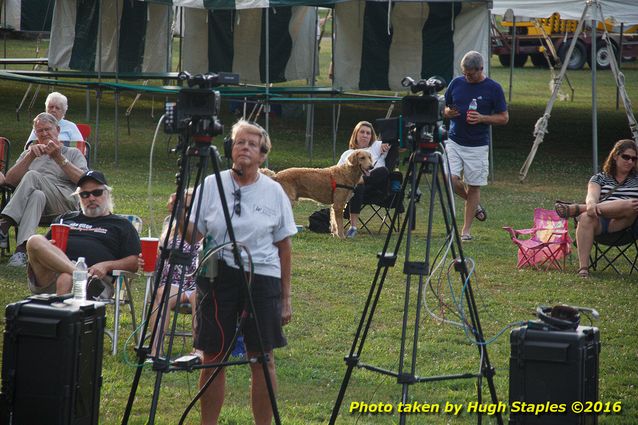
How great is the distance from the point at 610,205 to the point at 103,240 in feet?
14.8

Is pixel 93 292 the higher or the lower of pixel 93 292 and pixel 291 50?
the lower

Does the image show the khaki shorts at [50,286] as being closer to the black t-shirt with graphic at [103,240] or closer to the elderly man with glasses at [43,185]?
the black t-shirt with graphic at [103,240]

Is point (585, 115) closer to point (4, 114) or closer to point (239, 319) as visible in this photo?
point (4, 114)

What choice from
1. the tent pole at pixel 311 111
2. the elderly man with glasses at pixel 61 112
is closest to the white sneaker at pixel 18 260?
the elderly man with glasses at pixel 61 112

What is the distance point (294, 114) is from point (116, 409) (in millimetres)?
16888

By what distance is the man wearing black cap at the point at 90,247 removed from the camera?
6629 millimetres

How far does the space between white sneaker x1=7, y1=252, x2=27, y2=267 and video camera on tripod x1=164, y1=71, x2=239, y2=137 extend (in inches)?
173

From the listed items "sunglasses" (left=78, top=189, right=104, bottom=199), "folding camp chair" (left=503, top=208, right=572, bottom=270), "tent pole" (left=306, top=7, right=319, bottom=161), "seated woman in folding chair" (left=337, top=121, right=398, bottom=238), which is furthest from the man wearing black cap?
"tent pole" (left=306, top=7, right=319, bottom=161)

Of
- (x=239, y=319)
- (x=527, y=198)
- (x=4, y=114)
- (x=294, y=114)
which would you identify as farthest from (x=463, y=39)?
(x=239, y=319)

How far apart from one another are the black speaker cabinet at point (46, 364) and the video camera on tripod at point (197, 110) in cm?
91

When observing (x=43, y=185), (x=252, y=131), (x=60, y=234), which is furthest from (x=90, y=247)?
(x=252, y=131)

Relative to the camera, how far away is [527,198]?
13602 mm

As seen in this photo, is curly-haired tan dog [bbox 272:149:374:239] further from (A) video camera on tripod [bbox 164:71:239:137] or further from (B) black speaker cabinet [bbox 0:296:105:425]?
(B) black speaker cabinet [bbox 0:296:105:425]

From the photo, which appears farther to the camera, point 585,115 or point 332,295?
point 585,115
